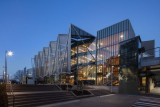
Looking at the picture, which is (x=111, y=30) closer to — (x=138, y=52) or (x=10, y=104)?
(x=138, y=52)

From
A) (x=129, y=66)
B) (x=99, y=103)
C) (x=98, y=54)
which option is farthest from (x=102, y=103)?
(x=98, y=54)

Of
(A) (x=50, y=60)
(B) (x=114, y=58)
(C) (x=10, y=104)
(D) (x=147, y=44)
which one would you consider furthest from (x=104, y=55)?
(C) (x=10, y=104)

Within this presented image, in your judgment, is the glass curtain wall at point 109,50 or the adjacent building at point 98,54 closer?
the adjacent building at point 98,54

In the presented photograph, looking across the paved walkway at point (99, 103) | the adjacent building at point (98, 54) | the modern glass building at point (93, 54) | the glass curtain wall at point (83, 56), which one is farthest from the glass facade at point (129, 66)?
the glass curtain wall at point (83, 56)

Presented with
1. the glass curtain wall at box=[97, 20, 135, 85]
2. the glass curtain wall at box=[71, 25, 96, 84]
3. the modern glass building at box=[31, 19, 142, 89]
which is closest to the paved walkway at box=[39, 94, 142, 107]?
the modern glass building at box=[31, 19, 142, 89]

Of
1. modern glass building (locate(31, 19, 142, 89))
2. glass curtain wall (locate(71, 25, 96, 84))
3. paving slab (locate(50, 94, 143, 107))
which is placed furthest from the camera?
glass curtain wall (locate(71, 25, 96, 84))

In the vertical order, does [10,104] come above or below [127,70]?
below

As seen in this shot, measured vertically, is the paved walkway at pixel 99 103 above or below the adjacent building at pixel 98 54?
below

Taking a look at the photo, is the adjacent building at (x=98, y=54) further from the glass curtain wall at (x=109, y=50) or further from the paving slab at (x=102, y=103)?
the paving slab at (x=102, y=103)

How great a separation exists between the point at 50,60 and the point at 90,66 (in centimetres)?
1994

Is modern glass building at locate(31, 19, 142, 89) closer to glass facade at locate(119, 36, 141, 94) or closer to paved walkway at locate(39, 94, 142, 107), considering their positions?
glass facade at locate(119, 36, 141, 94)

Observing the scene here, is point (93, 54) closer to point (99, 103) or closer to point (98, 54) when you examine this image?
point (98, 54)

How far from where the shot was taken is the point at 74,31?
39750mm

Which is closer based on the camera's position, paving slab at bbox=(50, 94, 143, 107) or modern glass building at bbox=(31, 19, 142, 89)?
paving slab at bbox=(50, 94, 143, 107)
